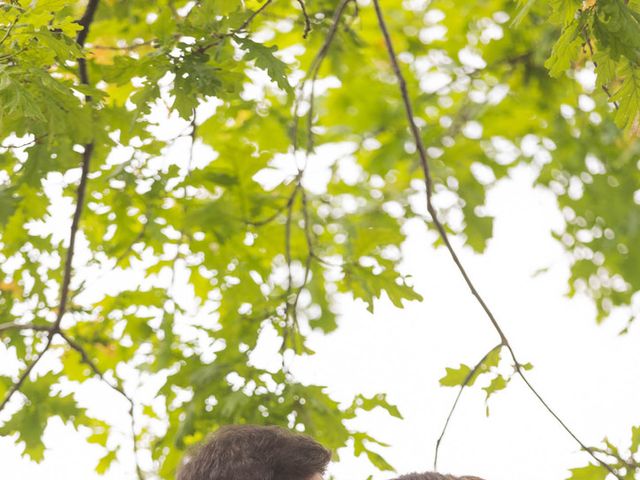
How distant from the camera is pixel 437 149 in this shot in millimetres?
3891

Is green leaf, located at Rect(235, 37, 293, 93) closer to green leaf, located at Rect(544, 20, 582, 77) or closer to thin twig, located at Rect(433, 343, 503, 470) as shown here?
green leaf, located at Rect(544, 20, 582, 77)

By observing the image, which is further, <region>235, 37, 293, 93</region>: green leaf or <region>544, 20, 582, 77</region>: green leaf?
<region>235, 37, 293, 93</region>: green leaf

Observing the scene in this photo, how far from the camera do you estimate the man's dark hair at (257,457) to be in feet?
5.29

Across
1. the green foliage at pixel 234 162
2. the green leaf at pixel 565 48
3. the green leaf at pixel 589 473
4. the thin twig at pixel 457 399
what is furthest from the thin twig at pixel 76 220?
the green leaf at pixel 589 473

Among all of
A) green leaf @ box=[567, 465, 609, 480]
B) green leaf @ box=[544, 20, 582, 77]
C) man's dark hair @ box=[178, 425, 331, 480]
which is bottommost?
man's dark hair @ box=[178, 425, 331, 480]

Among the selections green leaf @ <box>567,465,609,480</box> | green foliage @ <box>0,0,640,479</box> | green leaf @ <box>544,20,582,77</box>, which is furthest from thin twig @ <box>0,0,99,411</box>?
green leaf @ <box>567,465,609,480</box>

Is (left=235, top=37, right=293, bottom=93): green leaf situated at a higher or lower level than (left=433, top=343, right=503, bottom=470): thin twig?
higher

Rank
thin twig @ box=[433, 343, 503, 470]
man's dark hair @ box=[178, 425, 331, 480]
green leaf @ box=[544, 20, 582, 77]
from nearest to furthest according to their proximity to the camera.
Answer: green leaf @ box=[544, 20, 582, 77] → man's dark hair @ box=[178, 425, 331, 480] → thin twig @ box=[433, 343, 503, 470]

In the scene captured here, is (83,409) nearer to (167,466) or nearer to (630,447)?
(167,466)

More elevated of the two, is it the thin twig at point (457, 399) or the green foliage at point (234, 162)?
the green foliage at point (234, 162)

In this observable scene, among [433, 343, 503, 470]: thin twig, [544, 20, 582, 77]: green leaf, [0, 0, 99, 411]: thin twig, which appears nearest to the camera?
[544, 20, 582, 77]: green leaf

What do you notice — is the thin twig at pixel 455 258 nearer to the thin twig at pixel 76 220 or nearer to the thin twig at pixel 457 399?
the thin twig at pixel 457 399

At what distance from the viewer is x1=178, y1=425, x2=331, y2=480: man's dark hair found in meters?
1.61

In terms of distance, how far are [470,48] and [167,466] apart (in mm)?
2421
